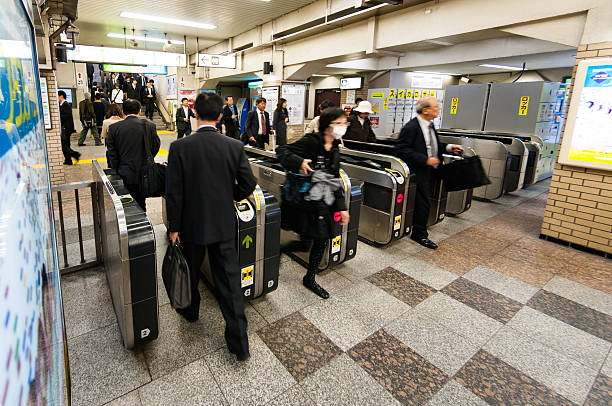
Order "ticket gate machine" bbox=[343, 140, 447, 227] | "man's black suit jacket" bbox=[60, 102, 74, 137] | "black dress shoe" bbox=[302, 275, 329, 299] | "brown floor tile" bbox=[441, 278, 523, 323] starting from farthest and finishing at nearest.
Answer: "man's black suit jacket" bbox=[60, 102, 74, 137] < "ticket gate machine" bbox=[343, 140, 447, 227] < "black dress shoe" bbox=[302, 275, 329, 299] < "brown floor tile" bbox=[441, 278, 523, 323]

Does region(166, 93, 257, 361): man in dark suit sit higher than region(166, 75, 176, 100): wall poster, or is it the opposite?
region(166, 75, 176, 100): wall poster

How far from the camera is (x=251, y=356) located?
7.32 ft

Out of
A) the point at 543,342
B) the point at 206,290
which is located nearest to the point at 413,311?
the point at 543,342

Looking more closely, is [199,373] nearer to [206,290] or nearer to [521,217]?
[206,290]

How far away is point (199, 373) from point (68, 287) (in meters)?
1.61

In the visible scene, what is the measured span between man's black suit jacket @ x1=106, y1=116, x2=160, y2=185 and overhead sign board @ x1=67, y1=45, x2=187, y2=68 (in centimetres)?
700

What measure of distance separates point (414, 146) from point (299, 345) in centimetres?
252

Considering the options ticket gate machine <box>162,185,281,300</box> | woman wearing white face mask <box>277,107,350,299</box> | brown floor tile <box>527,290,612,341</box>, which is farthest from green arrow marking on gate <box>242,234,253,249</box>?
brown floor tile <box>527,290,612,341</box>

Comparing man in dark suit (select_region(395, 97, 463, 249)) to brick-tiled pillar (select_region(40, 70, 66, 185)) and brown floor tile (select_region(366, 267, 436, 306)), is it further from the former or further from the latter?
brick-tiled pillar (select_region(40, 70, 66, 185))

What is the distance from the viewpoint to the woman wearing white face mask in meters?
2.57

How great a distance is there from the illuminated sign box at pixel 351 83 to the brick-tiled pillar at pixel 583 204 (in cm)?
859

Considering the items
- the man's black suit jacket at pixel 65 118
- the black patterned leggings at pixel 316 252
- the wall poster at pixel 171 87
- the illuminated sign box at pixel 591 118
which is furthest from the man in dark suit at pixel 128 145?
the wall poster at pixel 171 87

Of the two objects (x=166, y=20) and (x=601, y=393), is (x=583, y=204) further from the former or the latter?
(x=166, y=20)

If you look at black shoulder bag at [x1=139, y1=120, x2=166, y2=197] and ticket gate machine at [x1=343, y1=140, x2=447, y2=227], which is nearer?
black shoulder bag at [x1=139, y1=120, x2=166, y2=197]
